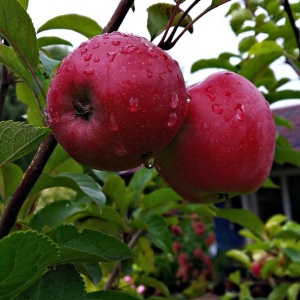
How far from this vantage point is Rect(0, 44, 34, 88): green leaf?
0.75 m

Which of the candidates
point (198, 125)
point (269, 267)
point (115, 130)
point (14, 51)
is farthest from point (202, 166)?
point (269, 267)

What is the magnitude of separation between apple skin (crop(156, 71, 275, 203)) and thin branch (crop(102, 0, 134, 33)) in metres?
0.15

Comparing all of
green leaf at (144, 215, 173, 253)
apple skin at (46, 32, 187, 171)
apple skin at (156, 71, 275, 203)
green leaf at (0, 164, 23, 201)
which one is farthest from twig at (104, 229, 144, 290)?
apple skin at (46, 32, 187, 171)

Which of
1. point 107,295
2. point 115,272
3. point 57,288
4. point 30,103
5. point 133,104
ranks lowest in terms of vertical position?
point 115,272

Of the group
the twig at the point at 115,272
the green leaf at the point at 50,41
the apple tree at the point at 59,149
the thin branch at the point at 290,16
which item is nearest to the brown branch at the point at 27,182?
the apple tree at the point at 59,149

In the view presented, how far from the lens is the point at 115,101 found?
62cm

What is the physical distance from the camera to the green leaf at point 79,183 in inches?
32.7

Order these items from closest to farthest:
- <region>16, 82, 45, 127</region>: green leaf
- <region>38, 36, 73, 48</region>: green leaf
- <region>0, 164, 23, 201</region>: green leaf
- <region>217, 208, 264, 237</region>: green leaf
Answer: <region>0, 164, 23, 201</region>: green leaf → <region>16, 82, 45, 127</region>: green leaf → <region>38, 36, 73, 48</region>: green leaf → <region>217, 208, 264, 237</region>: green leaf

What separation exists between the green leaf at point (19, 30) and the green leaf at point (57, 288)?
11.0 inches

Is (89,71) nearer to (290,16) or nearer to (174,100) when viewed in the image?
(174,100)

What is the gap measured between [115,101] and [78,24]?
0.53 m

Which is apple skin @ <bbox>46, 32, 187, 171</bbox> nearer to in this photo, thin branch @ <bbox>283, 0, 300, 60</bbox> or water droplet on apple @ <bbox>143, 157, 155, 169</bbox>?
water droplet on apple @ <bbox>143, 157, 155, 169</bbox>

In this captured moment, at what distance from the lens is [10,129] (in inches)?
24.0

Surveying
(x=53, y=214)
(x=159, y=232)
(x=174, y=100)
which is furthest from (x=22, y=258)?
(x=159, y=232)
